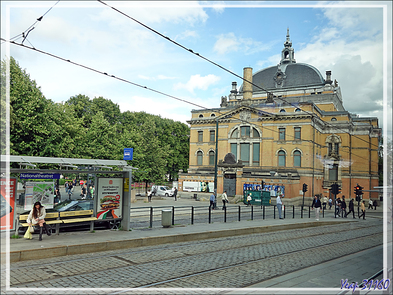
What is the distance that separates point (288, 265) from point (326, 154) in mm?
44845

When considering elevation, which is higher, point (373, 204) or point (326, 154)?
point (326, 154)

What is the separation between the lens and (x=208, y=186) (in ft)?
157

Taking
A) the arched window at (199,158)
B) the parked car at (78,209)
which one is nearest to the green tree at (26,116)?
the parked car at (78,209)

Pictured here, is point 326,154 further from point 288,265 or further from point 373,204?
point 288,265

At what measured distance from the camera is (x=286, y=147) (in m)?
48.8

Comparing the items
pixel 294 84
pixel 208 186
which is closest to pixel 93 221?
pixel 208 186

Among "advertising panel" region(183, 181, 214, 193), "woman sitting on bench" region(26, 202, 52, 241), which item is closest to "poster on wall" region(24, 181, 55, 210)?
"woman sitting on bench" region(26, 202, 52, 241)

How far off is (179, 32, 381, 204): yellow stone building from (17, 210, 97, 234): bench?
106ft

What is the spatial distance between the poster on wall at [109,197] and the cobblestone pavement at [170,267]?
9.09 feet

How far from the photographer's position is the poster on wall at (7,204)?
10930mm

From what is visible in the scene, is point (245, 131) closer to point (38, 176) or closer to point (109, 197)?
point (109, 197)

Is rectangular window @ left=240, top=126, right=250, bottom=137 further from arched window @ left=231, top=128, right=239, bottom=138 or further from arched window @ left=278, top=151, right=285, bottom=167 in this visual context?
arched window @ left=278, top=151, right=285, bottom=167

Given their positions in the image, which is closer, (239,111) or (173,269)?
(173,269)

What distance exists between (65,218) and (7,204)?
2417 millimetres
